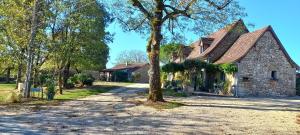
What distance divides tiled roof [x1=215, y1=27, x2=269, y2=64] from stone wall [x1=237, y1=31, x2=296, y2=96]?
45cm

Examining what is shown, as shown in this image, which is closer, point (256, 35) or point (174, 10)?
point (174, 10)

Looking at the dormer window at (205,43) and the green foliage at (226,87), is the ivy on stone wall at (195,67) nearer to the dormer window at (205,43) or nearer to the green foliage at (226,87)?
the green foliage at (226,87)

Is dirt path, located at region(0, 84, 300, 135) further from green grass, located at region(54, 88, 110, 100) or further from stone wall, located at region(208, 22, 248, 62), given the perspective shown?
stone wall, located at region(208, 22, 248, 62)

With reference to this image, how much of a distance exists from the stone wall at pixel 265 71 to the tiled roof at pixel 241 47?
448mm

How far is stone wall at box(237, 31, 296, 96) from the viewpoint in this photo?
113 feet

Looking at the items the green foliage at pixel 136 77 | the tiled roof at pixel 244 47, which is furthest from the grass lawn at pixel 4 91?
the green foliage at pixel 136 77

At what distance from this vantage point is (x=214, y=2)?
70.0 ft

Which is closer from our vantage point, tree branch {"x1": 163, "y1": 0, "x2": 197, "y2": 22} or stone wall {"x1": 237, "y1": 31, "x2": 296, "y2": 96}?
tree branch {"x1": 163, "y1": 0, "x2": 197, "y2": 22}

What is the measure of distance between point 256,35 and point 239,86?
5.12m

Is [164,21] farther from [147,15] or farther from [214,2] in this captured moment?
[214,2]

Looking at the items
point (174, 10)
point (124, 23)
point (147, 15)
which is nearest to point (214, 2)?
point (174, 10)

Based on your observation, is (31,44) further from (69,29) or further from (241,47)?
(241,47)

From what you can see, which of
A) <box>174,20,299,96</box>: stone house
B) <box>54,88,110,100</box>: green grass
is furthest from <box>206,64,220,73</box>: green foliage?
<box>54,88,110,100</box>: green grass

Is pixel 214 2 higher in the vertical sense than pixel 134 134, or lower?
higher
